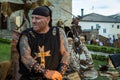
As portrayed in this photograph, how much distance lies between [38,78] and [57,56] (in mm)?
341

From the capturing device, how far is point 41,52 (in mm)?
4602

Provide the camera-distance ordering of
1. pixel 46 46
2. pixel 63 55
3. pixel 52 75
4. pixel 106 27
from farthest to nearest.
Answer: pixel 106 27, pixel 63 55, pixel 46 46, pixel 52 75

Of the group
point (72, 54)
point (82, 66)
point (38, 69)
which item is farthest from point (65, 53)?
point (82, 66)

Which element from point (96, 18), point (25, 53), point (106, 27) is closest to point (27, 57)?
point (25, 53)

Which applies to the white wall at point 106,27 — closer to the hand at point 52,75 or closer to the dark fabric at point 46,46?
the dark fabric at point 46,46

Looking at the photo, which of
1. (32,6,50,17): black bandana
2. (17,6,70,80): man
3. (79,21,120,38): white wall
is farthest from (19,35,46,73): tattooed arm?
(79,21,120,38): white wall

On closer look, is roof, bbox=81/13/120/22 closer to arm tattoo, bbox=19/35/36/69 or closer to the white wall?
the white wall

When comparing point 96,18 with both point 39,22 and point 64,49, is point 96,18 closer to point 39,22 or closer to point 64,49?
point 64,49

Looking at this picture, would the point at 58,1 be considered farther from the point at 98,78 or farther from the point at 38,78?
the point at 38,78

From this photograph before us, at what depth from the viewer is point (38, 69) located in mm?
4559

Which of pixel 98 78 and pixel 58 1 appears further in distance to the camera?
pixel 58 1

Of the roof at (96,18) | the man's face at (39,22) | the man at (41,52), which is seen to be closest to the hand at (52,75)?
the man at (41,52)

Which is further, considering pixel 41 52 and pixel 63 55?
pixel 63 55

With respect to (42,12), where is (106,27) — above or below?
below
